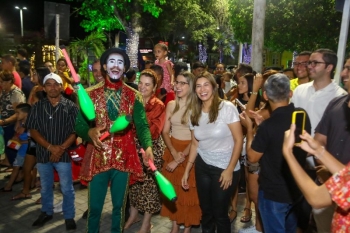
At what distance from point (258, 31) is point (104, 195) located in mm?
7394

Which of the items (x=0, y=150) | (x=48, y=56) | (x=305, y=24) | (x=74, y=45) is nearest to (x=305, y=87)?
(x=0, y=150)

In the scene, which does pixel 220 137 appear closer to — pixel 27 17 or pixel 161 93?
pixel 161 93

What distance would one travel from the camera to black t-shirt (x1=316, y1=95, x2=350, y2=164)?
3.09 meters

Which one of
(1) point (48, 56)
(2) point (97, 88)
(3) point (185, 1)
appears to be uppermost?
(3) point (185, 1)

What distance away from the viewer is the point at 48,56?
1972cm

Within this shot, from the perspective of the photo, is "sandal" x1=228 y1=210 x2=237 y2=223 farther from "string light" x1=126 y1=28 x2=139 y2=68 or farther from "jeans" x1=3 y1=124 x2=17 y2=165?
"string light" x1=126 y1=28 x2=139 y2=68

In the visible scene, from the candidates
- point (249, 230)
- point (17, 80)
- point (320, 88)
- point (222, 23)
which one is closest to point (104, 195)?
point (249, 230)

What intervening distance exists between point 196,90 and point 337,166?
207 cm

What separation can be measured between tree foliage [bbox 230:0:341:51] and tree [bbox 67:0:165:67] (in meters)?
7.59

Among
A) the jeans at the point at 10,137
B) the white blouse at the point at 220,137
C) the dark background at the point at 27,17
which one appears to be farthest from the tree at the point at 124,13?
the white blouse at the point at 220,137

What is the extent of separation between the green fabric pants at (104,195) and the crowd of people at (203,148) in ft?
0.04

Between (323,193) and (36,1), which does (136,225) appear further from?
(36,1)

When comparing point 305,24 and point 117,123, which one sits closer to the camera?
point 117,123

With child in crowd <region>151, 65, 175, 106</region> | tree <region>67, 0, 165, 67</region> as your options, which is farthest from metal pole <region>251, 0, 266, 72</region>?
tree <region>67, 0, 165, 67</region>
